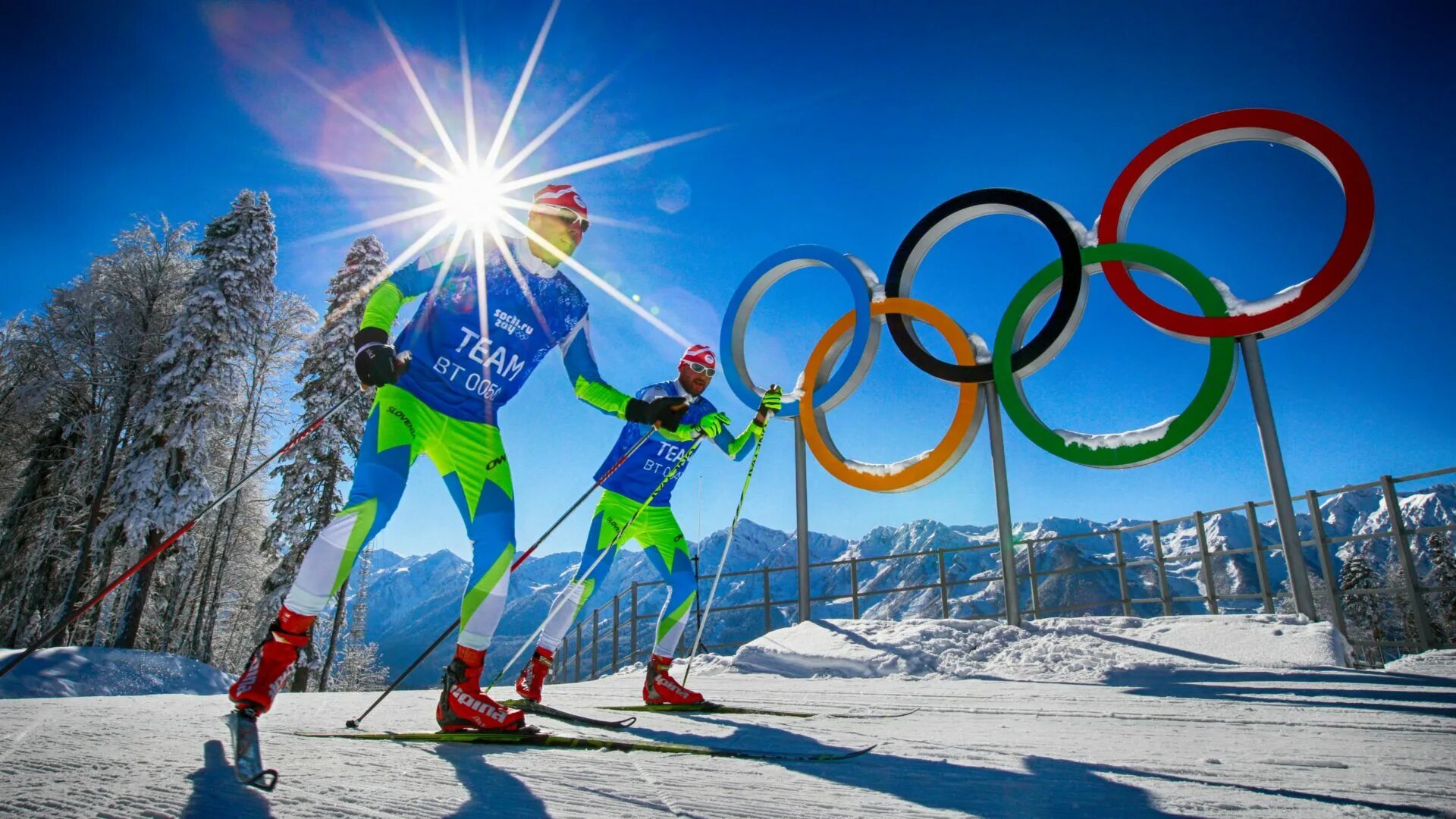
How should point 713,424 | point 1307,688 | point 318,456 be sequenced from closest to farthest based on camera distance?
point 1307,688 < point 713,424 < point 318,456

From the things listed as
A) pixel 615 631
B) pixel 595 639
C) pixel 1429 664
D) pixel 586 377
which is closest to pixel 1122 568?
pixel 1429 664

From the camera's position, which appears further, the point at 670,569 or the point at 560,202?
the point at 670,569

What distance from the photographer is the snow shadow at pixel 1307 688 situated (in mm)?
3354

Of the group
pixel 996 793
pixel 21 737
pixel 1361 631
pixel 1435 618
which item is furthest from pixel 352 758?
pixel 1361 631

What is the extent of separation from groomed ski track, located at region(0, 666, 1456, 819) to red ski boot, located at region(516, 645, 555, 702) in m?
0.99

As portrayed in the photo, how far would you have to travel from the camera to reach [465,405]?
3.14 metres

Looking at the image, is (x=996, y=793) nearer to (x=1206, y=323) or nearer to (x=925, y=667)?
(x=925, y=667)

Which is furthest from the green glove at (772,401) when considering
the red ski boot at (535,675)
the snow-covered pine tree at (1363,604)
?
the snow-covered pine tree at (1363,604)

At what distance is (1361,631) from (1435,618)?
1100 inches

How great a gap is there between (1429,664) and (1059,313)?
168 inches

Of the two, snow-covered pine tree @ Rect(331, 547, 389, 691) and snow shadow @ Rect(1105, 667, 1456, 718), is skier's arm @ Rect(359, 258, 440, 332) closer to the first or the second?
snow shadow @ Rect(1105, 667, 1456, 718)

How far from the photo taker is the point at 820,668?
687 cm

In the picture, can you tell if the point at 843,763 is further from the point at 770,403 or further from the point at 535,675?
the point at 770,403

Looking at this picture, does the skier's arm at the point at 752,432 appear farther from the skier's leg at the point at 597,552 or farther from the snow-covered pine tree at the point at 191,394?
the snow-covered pine tree at the point at 191,394
